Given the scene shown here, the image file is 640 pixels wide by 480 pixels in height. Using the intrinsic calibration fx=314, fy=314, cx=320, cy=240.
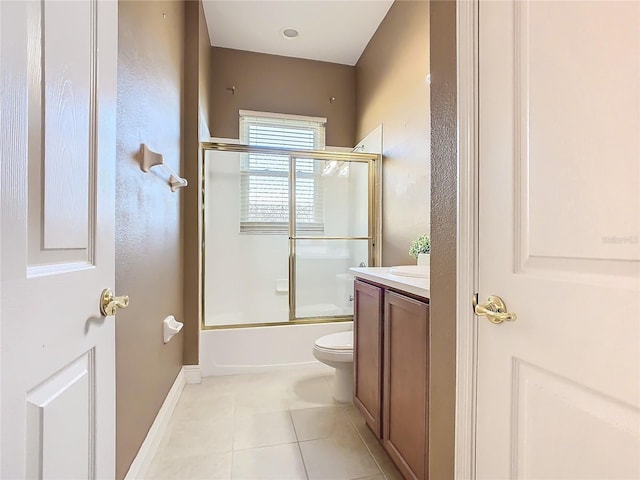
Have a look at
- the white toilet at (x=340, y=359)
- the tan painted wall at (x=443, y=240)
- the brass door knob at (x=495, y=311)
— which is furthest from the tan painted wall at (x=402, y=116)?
the brass door knob at (x=495, y=311)

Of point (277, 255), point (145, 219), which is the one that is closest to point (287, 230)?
point (277, 255)

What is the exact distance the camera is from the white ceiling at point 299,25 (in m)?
2.54

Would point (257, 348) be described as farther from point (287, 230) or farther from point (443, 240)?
point (443, 240)

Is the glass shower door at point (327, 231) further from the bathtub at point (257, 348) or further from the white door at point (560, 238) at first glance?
the white door at point (560, 238)

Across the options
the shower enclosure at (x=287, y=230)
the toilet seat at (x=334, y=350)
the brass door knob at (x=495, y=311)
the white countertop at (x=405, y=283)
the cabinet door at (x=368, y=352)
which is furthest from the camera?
the shower enclosure at (x=287, y=230)

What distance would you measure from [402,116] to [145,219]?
6.27 feet

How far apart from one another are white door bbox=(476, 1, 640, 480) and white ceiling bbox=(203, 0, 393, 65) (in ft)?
7.35

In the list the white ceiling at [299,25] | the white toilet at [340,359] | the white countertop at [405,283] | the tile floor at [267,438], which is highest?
the white ceiling at [299,25]

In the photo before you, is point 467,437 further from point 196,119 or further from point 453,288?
point 196,119

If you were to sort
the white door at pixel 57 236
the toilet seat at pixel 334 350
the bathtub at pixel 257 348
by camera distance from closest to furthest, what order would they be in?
the white door at pixel 57 236 → the toilet seat at pixel 334 350 → the bathtub at pixel 257 348

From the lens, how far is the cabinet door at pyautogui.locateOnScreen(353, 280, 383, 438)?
149 cm

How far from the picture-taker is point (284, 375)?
2475 millimetres

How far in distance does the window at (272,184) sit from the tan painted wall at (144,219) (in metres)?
1.09

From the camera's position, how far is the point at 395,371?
135cm
